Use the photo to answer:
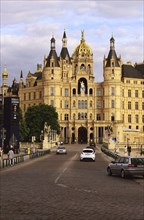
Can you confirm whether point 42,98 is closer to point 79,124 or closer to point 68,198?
point 79,124

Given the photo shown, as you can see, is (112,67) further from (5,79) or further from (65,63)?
(5,79)

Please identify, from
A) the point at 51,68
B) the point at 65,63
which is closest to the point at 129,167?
the point at 51,68

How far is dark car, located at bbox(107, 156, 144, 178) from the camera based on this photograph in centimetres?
2428

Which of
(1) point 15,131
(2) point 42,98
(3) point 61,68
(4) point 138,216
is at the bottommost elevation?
(4) point 138,216

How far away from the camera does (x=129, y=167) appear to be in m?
24.2

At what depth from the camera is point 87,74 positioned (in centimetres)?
14275

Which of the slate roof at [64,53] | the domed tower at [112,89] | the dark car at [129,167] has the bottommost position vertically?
the dark car at [129,167]

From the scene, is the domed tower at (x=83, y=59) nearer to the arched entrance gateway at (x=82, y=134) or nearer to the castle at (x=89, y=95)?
the castle at (x=89, y=95)

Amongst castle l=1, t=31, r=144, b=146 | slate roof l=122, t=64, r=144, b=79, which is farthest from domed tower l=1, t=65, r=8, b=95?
slate roof l=122, t=64, r=144, b=79

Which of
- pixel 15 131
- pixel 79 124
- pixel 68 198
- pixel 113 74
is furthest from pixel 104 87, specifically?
pixel 68 198

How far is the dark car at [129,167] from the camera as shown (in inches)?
956

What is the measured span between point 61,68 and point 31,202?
130397mm

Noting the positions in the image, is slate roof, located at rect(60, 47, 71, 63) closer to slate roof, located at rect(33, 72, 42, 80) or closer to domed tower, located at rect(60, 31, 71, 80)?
domed tower, located at rect(60, 31, 71, 80)

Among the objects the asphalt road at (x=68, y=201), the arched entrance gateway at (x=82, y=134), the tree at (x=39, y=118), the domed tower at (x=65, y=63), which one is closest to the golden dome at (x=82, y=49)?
the domed tower at (x=65, y=63)
